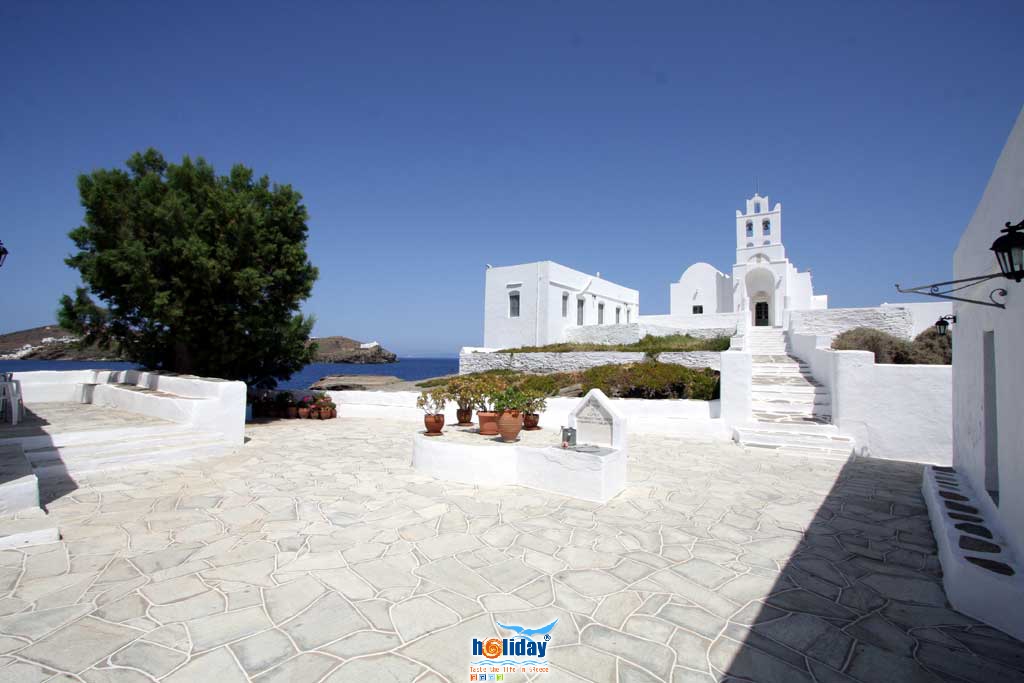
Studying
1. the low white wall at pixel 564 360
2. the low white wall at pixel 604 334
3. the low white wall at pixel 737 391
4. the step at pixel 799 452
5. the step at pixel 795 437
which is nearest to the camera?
the step at pixel 799 452

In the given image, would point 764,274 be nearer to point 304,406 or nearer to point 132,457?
point 304,406

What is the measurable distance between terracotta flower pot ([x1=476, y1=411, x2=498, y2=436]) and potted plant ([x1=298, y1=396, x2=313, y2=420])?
7588 mm

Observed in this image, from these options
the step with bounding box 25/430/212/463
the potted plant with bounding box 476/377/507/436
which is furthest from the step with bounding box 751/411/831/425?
the step with bounding box 25/430/212/463

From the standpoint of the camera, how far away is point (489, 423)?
7871 millimetres

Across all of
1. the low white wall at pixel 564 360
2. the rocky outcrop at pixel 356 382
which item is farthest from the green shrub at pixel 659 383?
the rocky outcrop at pixel 356 382

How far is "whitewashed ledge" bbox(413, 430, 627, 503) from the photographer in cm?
607


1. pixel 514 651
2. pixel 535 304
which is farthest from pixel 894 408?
pixel 535 304

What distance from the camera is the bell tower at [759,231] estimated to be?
2664 centimetres

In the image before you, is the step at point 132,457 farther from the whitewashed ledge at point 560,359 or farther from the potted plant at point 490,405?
the whitewashed ledge at point 560,359

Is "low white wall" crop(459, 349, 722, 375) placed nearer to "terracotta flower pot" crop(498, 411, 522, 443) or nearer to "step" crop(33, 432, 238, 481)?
"terracotta flower pot" crop(498, 411, 522, 443)

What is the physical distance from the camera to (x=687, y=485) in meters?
6.82

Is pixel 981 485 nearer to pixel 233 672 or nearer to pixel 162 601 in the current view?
pixel 233 672

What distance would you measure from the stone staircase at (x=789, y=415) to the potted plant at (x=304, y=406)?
10861mm

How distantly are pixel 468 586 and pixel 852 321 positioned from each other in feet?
67.3
